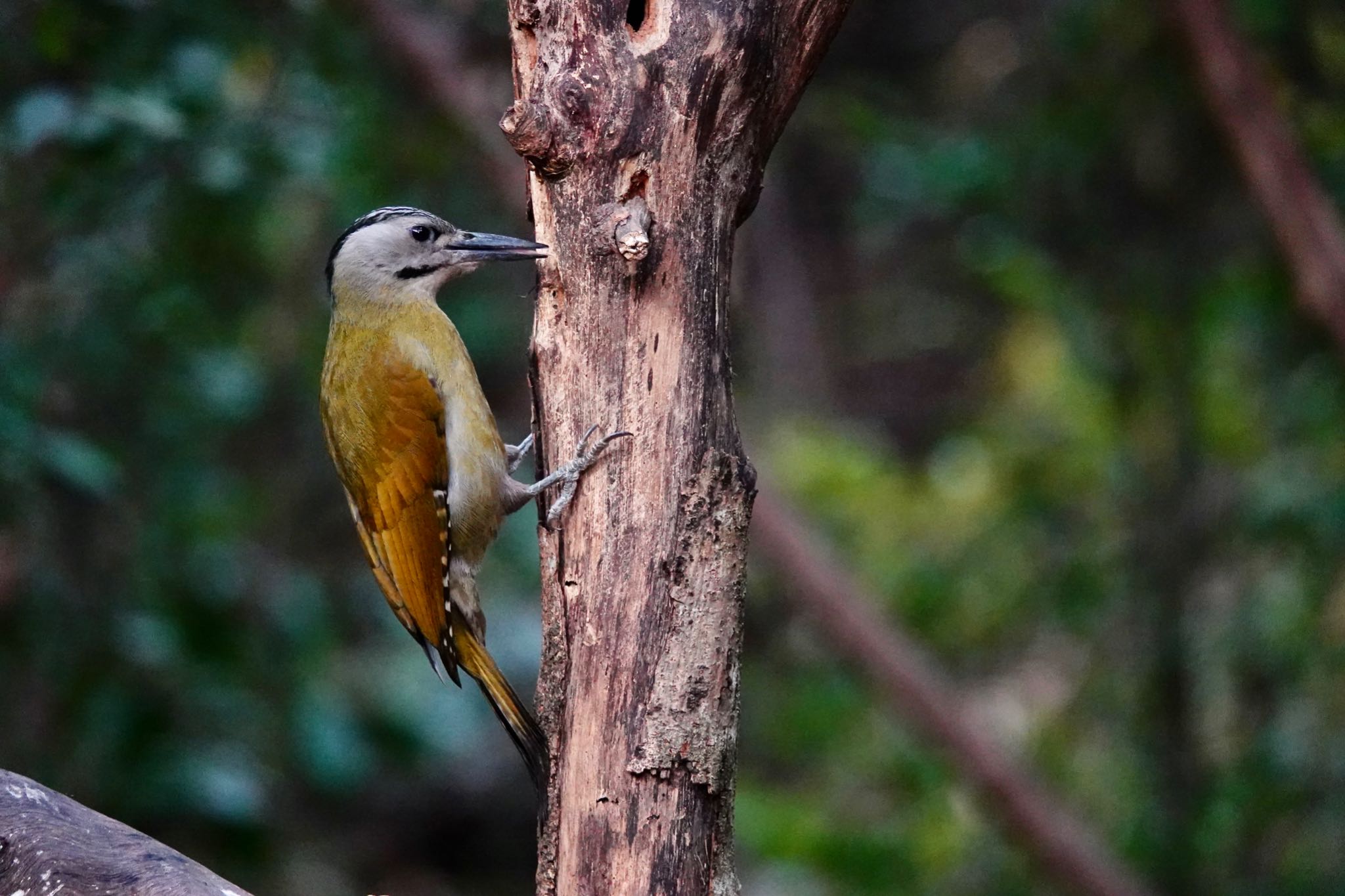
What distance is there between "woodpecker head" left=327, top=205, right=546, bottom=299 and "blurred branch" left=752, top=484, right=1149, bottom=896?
2030 millimetres

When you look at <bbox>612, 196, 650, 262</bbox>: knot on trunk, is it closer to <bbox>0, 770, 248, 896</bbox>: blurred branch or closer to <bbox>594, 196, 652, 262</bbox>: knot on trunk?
<bbox>594, 196, 652, 262</bbox>: knot on trunk

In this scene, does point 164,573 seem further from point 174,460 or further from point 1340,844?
point 1340,844

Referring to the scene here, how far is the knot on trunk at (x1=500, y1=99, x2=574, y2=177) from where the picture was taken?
2.47 metres

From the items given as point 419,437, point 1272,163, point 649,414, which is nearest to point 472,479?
point 419,437

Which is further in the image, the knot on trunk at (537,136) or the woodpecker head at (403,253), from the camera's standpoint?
the woodpecker head at (403,253)

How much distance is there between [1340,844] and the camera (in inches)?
202

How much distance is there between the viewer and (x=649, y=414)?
2521mm

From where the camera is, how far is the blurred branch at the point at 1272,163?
4590 millimetres

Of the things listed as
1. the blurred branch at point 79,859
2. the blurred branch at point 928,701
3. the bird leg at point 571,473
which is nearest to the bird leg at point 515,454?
the bird leg at point 571,473

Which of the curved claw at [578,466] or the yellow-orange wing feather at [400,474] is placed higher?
the yellow-orange wing feather at [400,474]

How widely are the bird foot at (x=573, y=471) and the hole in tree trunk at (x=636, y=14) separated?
702 mm

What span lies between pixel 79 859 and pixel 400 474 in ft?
4.41

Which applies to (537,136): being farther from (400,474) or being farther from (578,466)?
(400,474)

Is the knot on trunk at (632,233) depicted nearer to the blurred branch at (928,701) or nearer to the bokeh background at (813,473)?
the bokeh background at (813,473)
